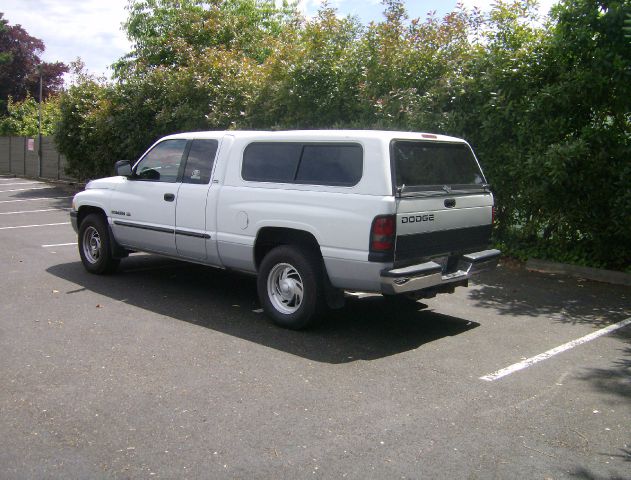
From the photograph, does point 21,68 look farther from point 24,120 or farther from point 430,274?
point 430,274

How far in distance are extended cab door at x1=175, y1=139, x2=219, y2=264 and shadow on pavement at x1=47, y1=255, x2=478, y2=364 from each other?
62 cm

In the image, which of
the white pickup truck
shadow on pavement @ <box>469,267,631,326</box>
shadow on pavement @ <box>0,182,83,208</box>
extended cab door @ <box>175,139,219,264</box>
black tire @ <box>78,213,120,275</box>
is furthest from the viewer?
shadow on pavement @ <box>0,182,83,208</box>

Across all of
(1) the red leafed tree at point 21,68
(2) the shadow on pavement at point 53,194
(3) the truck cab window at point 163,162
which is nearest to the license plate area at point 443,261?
(3) the truck cab window at point 163,162

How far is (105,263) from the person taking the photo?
8.56 meters

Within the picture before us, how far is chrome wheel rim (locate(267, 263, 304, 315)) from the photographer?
6.45 metres

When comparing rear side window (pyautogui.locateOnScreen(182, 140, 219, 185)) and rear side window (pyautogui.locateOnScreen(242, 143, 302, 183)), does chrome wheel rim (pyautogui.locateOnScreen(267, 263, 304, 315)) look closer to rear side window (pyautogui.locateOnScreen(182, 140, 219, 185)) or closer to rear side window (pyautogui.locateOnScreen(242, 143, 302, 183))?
rear side window (pyautogui.locateOnScreen(242, 143, 302, 183))

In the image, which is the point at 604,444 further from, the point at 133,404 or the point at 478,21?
the point at 478,21

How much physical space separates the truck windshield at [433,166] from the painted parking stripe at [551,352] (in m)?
1.76

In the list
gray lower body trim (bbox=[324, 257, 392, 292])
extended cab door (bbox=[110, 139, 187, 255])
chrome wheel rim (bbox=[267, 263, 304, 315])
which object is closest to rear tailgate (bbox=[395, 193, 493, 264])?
gray lower body trim (bbox=[324, 257, 392, 292])

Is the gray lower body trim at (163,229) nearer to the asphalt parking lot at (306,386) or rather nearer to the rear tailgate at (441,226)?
the asphalt parking lot at (306,386)

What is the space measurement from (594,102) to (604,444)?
6244mm

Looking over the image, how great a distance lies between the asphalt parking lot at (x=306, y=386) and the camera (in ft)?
12.5

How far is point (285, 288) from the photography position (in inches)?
257

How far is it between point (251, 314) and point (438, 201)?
233cm
